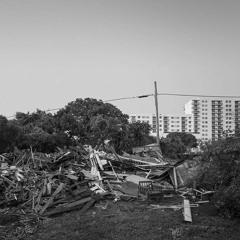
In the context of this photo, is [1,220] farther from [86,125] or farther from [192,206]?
[86,125]

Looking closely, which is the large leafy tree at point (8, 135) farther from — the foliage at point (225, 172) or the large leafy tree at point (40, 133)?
the foliage at point (225, 172)

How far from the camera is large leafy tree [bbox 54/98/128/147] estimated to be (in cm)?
2333

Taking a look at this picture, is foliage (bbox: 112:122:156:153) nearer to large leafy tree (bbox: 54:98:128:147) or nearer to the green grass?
large leafy tree (bbox: 54:98:128:147)

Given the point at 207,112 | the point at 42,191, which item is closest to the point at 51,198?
the point at 42,191

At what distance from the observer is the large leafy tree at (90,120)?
23328 millimetres

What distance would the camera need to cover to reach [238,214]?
5367 millimetres

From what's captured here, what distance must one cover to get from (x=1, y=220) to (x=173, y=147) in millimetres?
25113

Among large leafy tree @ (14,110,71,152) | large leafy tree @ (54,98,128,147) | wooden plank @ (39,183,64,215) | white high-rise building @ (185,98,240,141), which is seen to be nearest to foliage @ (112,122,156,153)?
large leafy tree @ (54,98,128,147)

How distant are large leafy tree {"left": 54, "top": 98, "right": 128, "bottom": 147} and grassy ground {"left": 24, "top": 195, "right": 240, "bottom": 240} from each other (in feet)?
46.7

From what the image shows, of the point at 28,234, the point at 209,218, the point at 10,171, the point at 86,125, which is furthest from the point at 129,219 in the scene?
the point at 86,125

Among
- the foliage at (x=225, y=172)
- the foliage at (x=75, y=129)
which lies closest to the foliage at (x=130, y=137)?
the foliage at (x=75, y=129)

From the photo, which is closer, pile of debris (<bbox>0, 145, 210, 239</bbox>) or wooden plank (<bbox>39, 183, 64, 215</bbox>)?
wooden plank (<bbox>39, 183, 64, 215</bbox>)

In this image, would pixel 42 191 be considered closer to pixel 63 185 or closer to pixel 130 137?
pixel 63 185

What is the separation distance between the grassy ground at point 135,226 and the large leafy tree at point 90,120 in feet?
46.7
